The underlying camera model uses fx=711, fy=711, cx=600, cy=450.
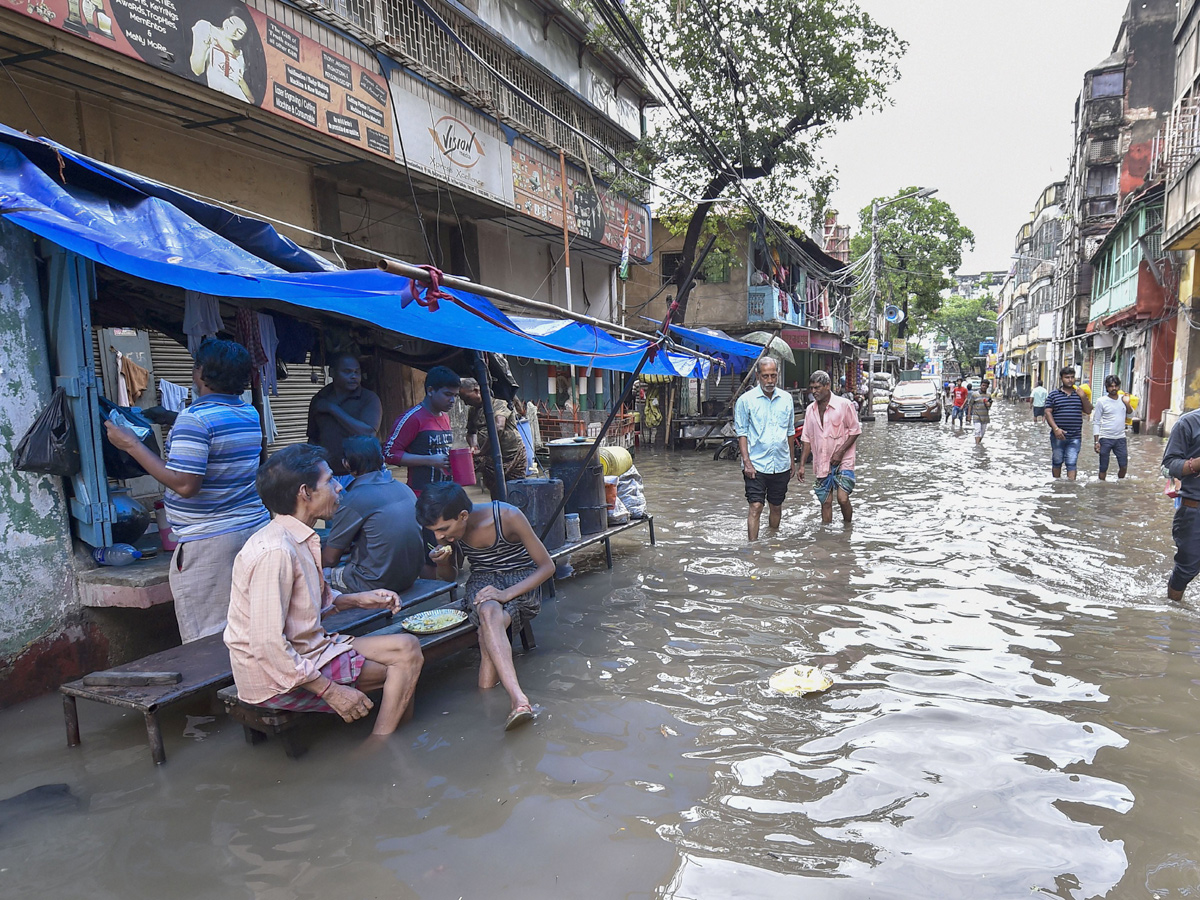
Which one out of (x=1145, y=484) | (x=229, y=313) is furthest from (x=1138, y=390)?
(x=229, y=313)

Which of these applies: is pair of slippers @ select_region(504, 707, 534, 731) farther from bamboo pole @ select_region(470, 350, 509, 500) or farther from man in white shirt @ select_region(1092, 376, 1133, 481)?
man in white shirt @ select_region(1092, 376, 1133, 481)

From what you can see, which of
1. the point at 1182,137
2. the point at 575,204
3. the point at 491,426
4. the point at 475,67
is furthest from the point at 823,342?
the point at 491,426

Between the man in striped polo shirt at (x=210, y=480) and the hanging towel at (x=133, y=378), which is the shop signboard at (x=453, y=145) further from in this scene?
the man in striped polo shirt at (x=210, y=480)

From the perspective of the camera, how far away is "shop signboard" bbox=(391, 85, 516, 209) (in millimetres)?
9394

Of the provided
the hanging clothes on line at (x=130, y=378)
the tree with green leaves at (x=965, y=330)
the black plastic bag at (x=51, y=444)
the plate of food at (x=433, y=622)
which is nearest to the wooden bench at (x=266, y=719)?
the plate of food at (x=433, y=622)

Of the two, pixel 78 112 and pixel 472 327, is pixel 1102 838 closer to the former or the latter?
pixel 472 327

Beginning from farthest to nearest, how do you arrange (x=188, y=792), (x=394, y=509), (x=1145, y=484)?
(x=1145, y=484) < (x=394, y=509) < (x=188, y=792)

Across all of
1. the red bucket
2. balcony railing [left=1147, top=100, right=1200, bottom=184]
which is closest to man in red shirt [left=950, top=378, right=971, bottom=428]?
balcony railing [left=1147, top=100, right=1200, bottom=184]

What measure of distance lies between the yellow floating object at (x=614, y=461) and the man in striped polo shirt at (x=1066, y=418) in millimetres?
6863

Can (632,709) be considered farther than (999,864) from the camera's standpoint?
Yes

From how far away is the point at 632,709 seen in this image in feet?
12.6

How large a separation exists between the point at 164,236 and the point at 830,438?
6414mm

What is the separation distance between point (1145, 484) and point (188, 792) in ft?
41.6

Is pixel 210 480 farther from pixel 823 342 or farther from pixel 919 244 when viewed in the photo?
pixel 919 244
